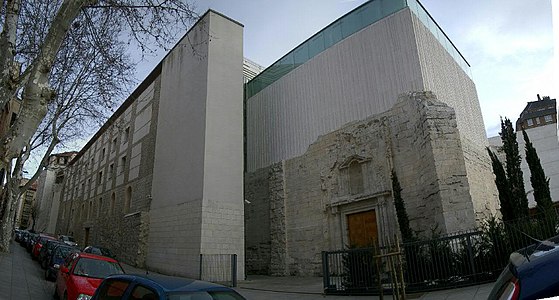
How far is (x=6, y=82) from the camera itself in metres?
7.21

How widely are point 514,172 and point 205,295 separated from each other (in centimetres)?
1087

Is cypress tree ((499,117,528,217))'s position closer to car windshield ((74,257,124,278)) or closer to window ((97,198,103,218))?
car windshield ((74,257,124,278))

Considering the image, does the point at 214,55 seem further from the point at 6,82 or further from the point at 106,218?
the point at 106,218

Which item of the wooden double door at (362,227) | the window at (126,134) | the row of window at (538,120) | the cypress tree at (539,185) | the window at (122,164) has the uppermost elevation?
the row of window at (538,120)

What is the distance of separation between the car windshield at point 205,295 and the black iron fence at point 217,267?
10113mm

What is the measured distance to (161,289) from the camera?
341 centimetres

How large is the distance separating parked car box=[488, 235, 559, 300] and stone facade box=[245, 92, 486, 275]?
9569mm

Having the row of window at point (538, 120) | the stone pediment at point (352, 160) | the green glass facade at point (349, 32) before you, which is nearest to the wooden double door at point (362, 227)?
the stone pediment at point (352, 160)

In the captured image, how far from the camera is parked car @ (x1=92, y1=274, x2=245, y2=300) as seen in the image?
3.38 metres

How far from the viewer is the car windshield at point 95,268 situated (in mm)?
7420

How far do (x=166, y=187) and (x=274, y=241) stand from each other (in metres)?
6.60

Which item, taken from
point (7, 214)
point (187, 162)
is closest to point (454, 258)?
point (187, 162)

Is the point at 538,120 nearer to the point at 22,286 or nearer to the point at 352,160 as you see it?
the point at 352,160

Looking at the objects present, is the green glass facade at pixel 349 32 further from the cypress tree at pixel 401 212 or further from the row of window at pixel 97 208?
the row of window at pixel 97 208
